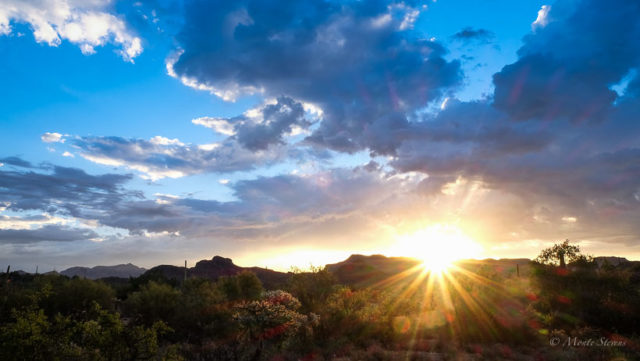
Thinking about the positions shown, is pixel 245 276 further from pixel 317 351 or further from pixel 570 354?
pixel 570 354

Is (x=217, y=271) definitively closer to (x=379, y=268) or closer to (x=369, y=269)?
(x=369, y=269)

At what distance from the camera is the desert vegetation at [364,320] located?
51.5 ft

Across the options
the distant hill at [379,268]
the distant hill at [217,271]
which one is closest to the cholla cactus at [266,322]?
the distant hill at [379,268]

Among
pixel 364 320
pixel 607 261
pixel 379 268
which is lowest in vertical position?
pixel 379 268

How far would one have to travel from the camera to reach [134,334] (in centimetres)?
967

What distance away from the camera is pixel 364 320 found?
25453 millimetres

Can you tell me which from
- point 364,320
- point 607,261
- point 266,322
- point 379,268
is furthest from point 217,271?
point 266,322

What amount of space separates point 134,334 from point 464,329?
75.8 feet

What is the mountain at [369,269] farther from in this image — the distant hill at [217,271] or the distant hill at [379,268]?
the distant hill at [217,271]

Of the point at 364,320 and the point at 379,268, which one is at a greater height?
the point at 364,320

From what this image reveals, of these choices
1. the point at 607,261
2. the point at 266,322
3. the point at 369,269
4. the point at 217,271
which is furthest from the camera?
the point at 369,269

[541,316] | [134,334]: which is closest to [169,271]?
[541,316]

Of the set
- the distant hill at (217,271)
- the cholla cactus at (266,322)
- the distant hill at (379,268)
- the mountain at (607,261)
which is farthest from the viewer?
the distant hill at (217,271)

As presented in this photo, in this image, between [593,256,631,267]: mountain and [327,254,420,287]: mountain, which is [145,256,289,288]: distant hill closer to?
[327,254,420,287]: mountain
